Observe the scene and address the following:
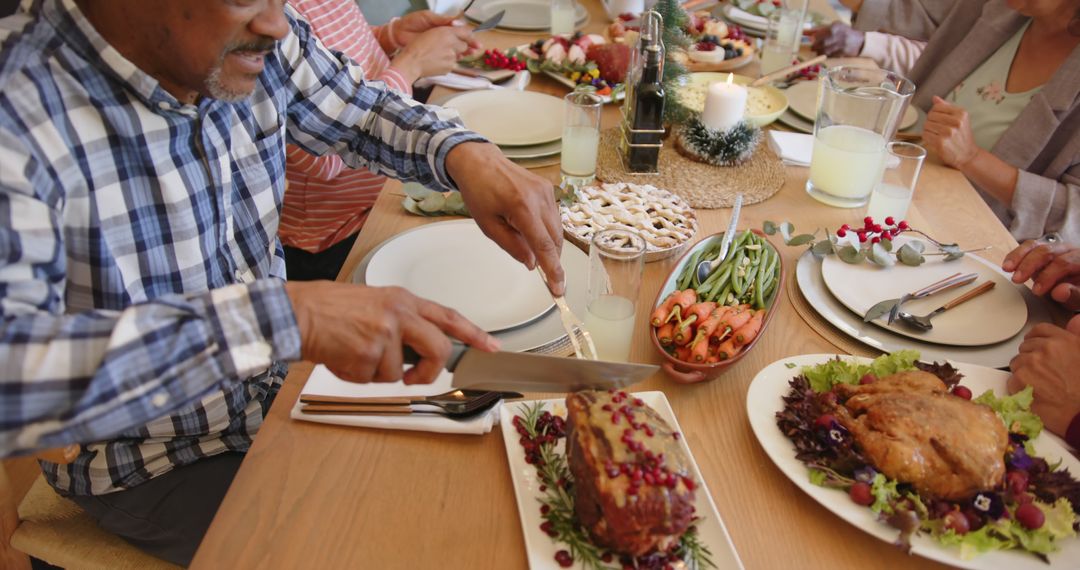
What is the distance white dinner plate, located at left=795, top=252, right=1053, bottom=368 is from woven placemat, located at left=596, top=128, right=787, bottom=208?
0.33 m

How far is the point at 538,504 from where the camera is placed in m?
0.83

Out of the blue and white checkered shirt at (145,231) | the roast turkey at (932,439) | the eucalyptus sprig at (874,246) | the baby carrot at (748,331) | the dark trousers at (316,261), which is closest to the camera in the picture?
the blue and white checkered shirt at (145,231)

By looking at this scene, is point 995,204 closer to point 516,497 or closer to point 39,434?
point 516,497

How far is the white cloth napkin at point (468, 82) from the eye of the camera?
6.52 feet

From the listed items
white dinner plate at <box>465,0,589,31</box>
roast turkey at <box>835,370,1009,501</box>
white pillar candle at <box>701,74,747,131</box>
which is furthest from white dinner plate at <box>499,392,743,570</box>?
white dinner plate at <box>465,0,589,31</box>

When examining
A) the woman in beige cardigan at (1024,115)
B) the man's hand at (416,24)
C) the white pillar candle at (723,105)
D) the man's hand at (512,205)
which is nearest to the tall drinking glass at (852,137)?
the white pillar candle at (723,105)

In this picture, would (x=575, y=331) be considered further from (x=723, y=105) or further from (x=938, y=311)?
(x=723, y=105)

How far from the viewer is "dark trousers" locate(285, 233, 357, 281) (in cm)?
193

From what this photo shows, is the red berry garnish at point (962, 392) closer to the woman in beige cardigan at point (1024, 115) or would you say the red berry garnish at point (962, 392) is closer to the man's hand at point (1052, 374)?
the man's hand at point (1052, 374)

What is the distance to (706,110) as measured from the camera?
1.70 meters

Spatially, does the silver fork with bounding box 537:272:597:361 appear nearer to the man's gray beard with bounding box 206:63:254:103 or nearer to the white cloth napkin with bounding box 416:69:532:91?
the man's gray beard with bounding box 206:63:254:103

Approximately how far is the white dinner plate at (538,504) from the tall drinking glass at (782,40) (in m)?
1.57

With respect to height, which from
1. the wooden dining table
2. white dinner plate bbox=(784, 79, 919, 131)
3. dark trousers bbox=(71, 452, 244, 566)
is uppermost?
white dinner plate bbox=(784, 79, 919, 131)

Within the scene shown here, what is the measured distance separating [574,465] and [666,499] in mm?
120
